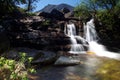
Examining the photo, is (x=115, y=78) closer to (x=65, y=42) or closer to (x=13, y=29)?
(x=65, y=42)

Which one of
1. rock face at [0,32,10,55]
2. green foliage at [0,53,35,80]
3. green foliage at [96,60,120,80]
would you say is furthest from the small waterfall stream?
green foliage at [0,53,35,80]

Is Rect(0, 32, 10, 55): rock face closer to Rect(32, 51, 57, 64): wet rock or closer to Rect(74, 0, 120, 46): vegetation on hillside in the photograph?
Rect(32, 51, 57, 64): wet rock

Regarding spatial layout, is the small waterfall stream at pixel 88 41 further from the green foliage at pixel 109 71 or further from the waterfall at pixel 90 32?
the green foliage at pixel 109 71

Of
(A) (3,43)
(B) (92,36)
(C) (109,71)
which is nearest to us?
(C) (109,71)

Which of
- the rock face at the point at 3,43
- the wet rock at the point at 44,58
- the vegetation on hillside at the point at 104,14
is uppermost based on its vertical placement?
the vegetation on hillside at the point at 104,14

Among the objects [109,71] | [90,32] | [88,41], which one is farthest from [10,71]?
[90,32]

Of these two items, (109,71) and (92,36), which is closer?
(109,71)

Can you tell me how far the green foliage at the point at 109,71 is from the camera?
509 inches

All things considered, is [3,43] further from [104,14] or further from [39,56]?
[104,14]

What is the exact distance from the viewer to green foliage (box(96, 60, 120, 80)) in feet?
42.4

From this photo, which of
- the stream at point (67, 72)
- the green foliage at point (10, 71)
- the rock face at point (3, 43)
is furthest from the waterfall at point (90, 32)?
the green foliage at point (10, 71)

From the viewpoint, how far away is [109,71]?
14.3 m

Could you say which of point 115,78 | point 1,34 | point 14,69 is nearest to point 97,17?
point 1,34

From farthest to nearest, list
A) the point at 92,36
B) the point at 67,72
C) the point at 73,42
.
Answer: the point at 92,36, the point at 73,42, the point at 67,72
